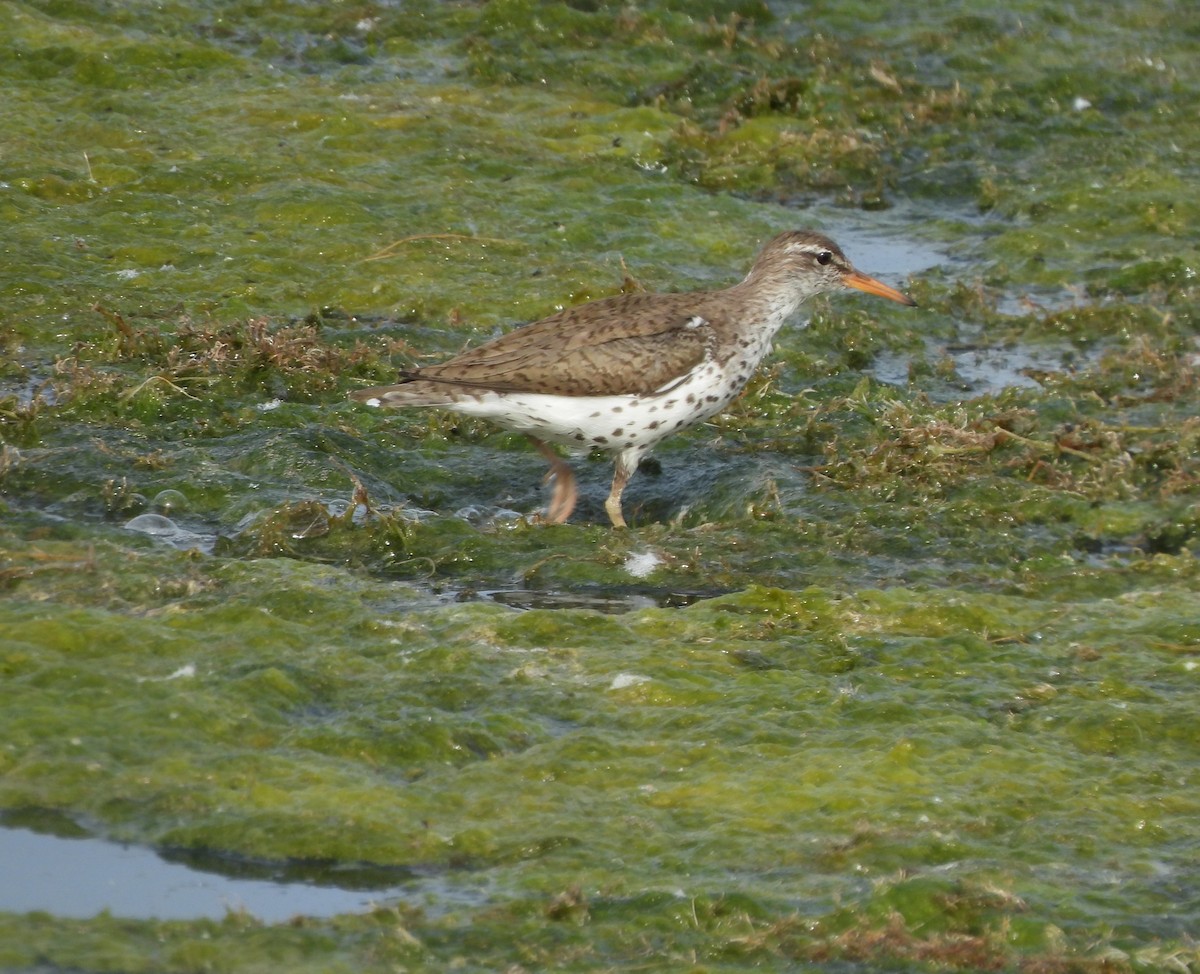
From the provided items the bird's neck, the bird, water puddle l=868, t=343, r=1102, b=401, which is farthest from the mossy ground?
the bird's neck

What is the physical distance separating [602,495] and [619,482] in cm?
40

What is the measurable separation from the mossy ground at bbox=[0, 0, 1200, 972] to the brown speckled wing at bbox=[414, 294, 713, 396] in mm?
605

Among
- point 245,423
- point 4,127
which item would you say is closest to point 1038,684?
point 245,423

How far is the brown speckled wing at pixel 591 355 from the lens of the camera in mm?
7555

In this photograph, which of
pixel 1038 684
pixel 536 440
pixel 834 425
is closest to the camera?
pixel 1038 684

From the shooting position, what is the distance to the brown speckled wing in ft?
24.8

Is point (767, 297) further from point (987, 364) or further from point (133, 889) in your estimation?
point (133, 889)

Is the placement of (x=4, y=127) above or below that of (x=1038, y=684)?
above

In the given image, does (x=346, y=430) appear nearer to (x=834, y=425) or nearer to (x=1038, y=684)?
(x=834, y=425)

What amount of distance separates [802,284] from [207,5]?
6.37m

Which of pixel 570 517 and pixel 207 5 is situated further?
pixel 207 5

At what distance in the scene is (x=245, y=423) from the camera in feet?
26.8

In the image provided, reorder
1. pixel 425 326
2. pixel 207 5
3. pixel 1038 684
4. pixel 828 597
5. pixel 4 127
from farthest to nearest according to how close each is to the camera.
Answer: pixel 207 5 < pixel 4 127 < pixel 425 326 < pixel 828 597 < pixel 1038 684

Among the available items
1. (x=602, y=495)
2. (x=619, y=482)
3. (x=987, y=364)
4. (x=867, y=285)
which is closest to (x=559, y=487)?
(x=619, y=482)
